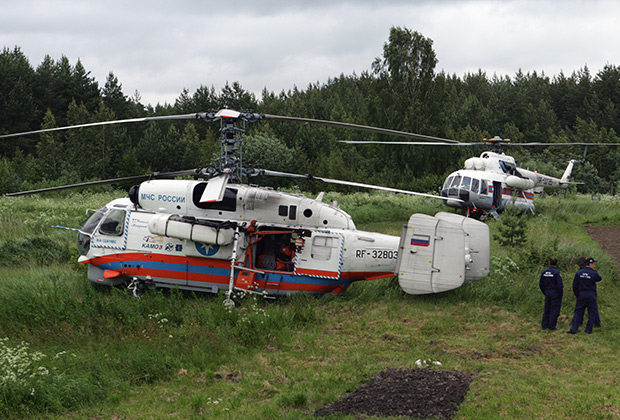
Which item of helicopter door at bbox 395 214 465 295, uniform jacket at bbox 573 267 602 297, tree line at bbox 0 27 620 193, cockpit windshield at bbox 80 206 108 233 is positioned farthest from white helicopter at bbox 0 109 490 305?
tree line at bbox 0 27 620 193

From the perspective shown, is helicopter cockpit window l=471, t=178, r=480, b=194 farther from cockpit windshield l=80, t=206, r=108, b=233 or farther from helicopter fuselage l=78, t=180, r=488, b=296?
cockpit windshield l=80, t=206, r=108, b=233

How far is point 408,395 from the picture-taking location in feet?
27.8

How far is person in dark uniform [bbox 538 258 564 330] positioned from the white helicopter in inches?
69.1

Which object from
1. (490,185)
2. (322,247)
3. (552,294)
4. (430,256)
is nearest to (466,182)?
(490,185)

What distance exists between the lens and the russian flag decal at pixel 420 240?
13.1 m

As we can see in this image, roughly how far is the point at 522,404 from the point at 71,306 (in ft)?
29.7

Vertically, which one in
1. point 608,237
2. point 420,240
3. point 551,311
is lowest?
point 551,311

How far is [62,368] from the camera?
33.1 feet

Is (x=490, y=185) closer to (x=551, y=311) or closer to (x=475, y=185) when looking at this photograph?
(x=475, y=185)

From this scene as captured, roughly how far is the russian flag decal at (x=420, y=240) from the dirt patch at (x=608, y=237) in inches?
282

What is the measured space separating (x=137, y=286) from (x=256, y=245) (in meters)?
2.94

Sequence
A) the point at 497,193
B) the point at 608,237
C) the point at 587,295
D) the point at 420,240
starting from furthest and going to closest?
the point at 497,193
the point at 608,237
the point at 420,240
the point at 587,295

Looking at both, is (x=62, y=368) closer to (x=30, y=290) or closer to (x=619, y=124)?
(x=30, y=290)

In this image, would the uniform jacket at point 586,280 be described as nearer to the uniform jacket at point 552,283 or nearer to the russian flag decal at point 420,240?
the uniform jacket at point 552,283
